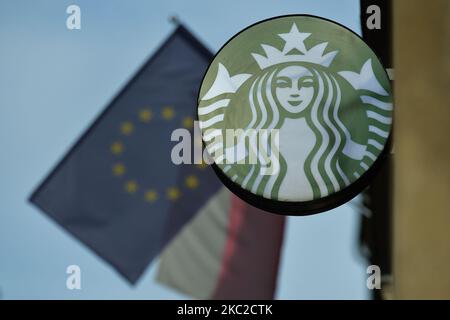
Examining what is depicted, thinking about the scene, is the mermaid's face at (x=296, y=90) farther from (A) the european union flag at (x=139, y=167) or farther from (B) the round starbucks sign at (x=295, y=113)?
(A) the european union flag at (x=139, y=167)

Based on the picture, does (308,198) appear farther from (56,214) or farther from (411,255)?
(56,214)

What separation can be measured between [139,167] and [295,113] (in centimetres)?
343

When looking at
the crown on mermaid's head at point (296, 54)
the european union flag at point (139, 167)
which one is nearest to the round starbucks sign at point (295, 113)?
the crown on mermaid's head at point (296, 54)

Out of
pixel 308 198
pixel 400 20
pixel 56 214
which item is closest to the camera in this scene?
pixel 308 198

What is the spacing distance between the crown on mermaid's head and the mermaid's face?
0.27 feet

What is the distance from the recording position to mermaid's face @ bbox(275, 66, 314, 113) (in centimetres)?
636

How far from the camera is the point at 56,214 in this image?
917 cm

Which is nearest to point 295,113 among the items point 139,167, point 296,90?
point 296,90

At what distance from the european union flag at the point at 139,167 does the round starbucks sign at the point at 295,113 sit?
2.99 m

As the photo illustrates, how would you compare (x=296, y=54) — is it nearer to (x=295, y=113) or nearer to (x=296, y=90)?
(x=296, y=90)

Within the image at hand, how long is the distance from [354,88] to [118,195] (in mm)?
3801

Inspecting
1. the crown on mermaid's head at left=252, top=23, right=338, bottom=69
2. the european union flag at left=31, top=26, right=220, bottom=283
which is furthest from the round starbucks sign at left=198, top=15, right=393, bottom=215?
the european union flag at left=31, top=26, right=220, bottom=283

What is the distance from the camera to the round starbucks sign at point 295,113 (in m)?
6.09
